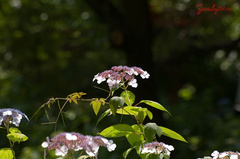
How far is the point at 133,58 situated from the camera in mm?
5043

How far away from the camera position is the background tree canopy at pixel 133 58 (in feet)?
16.3

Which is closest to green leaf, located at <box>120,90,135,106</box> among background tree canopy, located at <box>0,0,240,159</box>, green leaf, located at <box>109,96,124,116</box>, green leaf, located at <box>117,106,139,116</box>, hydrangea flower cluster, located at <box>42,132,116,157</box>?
green leaf, located at <box>117,106,139,116</box>

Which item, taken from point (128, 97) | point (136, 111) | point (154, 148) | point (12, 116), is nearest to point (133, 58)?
point (128, 97)

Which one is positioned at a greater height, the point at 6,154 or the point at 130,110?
the point at 130,110

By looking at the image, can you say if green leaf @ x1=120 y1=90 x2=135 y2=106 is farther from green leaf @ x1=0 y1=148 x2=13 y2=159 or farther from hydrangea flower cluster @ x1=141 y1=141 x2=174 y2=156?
green leaf @ x1=0 y1=148 x2=13 y2=159

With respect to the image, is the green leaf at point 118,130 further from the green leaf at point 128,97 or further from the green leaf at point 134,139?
the green leaf at point 128,97

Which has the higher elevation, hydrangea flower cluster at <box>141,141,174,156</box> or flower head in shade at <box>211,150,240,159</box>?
hydrangea flower cluster at <box>141,141,174,156</box>

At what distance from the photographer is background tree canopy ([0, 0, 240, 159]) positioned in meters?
4.96

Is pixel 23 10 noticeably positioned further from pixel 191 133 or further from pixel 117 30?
pixel 191 133

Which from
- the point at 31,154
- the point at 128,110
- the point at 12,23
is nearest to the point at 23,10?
the point at 12,23

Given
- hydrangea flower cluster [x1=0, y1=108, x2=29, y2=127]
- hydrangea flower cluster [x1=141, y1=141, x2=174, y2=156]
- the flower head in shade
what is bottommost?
the flower head in shade

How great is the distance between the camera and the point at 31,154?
13.5 ft

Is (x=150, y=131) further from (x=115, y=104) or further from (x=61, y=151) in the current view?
(x=61, y=151)

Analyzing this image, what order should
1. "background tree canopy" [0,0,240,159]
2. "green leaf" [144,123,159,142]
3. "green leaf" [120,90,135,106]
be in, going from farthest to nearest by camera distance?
"background tree canopy" [0,0,240,159] < "green leaf" [120,90,135,106] < "green leaf" [144,123,159,142]
